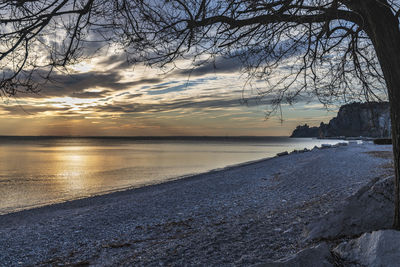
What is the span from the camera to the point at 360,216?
484 centimetres

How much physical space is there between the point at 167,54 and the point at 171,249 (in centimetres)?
380

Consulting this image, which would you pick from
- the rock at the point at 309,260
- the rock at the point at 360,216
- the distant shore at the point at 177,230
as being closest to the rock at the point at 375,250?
the rock at the point at 309,260

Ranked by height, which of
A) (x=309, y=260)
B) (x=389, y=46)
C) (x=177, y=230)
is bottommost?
(x=177, y=230)

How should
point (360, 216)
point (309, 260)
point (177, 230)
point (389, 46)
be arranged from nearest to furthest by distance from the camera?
point (309, 260), point (389, 46), point (360, 216), point (177, 230)

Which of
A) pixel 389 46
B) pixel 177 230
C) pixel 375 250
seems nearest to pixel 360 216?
pixel 375 250

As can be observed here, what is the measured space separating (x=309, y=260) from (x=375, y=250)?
0.81 meters

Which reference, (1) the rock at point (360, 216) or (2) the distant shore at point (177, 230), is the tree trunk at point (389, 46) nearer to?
(1) the rock at point (360, 216)

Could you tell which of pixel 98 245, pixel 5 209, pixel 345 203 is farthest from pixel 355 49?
pixel 5 209

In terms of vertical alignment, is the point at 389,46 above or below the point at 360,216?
above

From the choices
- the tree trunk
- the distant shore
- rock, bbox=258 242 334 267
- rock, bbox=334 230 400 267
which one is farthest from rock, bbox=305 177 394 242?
rock, bbox=258 242 334 267

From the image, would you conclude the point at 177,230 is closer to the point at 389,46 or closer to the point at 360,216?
the point at 360,216

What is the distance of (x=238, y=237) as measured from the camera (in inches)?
233

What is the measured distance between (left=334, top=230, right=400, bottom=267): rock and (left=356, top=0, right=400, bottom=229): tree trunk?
4.05ft

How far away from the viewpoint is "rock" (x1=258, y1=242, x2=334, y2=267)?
3275 mm
